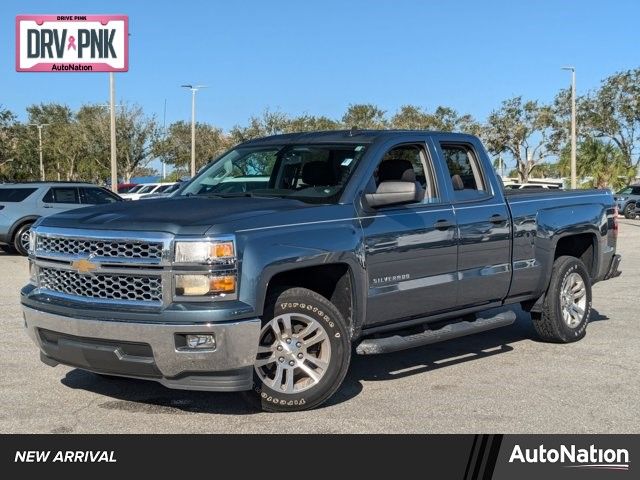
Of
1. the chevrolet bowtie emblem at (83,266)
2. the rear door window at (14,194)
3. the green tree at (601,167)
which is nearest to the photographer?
the chevrolet bowtie emblem at (83,266)

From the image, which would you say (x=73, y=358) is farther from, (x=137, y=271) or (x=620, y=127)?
(x=620, y=127)

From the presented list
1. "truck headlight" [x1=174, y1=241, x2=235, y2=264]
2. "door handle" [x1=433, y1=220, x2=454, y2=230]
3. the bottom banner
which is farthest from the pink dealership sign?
the bottom banner

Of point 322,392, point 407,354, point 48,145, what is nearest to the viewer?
point 322,392

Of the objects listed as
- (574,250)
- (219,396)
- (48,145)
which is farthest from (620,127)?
(219,396)

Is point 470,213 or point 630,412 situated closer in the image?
point 630,412

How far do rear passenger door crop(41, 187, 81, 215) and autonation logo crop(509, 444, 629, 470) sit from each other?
14712 mm

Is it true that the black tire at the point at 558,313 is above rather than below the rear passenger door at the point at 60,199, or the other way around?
below

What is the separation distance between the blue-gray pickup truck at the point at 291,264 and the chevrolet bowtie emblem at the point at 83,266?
0.04 ft

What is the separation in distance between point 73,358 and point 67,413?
1.57 feet

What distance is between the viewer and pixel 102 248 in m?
5.32

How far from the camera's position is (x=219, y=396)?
615cm

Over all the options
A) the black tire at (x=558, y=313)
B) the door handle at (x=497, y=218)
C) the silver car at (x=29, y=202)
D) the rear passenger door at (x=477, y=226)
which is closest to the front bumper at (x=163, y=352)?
the rear passenger door at (x=477, y=226)

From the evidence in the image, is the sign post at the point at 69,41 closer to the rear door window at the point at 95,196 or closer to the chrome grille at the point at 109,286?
the rear door window at the point at 95,196

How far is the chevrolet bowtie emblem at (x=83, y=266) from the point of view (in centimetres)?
532
